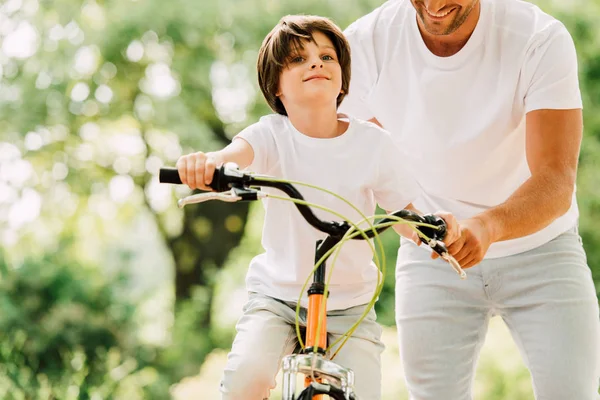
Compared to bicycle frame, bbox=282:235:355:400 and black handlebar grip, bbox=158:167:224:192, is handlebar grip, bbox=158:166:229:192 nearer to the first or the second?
black handlebar grip, bbox=158:167:224:192

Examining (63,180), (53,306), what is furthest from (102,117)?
(53,306)

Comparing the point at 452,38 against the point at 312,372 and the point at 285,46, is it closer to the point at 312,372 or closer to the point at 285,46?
the point at 285,46

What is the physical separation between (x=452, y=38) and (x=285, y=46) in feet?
1.68

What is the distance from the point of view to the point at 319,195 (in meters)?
1.97

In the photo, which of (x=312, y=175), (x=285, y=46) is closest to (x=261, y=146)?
(x=312, y=175)

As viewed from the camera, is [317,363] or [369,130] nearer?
[317,363]

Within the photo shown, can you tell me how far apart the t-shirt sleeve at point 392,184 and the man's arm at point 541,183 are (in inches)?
8.1

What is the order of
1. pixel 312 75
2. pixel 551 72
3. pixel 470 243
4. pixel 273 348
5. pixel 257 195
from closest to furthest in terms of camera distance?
pixel 257 195 → pixel 470 243 → pixel 273 348 → pixel 312 75 → pixel 551 72

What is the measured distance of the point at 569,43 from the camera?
2.21m

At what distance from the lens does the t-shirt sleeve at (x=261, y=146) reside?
6.50 feet

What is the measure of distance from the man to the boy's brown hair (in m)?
0.24

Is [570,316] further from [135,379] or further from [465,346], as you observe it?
[135,379]

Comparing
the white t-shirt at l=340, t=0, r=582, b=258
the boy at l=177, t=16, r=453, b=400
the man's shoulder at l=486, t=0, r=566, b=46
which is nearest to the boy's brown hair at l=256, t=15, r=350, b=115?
the boy at l=177, t=16, r=453, b=400

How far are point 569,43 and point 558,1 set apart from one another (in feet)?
15.2
